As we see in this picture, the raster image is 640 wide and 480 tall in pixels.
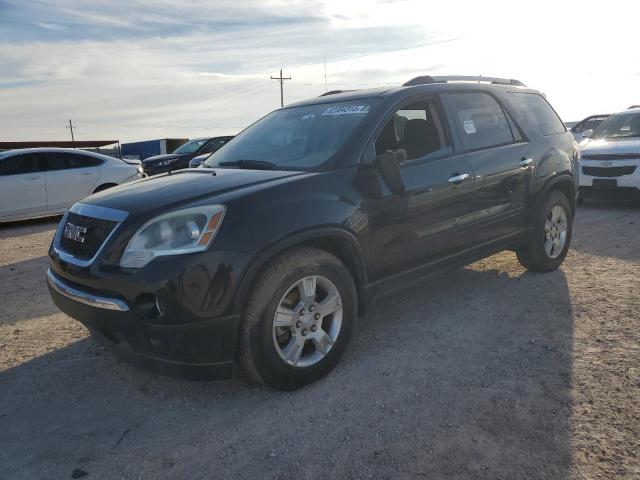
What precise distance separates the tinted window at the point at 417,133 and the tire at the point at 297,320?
1.08 meters

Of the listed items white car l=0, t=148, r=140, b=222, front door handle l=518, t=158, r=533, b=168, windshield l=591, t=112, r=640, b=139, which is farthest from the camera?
windshield l=591, t=112, r=640, b=139

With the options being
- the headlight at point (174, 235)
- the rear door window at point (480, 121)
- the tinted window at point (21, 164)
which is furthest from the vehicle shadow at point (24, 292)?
the rear door window at point (480, 121)

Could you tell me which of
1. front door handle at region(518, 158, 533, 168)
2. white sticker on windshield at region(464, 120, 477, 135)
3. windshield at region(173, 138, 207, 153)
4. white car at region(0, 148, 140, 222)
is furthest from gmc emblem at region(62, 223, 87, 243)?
windshield at region(173, 138, 207, 153)

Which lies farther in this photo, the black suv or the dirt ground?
the black suv

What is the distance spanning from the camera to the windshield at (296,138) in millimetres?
3693

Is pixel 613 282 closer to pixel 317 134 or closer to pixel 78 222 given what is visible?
pixel 317 134

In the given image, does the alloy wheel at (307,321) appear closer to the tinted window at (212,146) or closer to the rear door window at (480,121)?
the rear door window at (480,121)

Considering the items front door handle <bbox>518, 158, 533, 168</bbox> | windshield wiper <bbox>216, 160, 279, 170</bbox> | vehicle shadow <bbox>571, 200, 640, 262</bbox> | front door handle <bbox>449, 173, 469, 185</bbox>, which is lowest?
vehicle shadow <bbox>571, 200, 640, 262</bbox>

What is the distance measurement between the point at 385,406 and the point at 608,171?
782cm

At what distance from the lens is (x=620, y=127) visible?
32.8 ft

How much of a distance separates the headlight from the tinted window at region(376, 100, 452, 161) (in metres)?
1.43

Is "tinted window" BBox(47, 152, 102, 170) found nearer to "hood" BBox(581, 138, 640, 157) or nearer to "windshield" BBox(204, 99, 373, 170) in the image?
"windshield" BBox(204, 99, 373, 170)

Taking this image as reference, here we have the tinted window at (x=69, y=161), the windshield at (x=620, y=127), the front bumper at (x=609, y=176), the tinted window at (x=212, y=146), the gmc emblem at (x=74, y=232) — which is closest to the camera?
the gmc emblem at (x=74, y=232)

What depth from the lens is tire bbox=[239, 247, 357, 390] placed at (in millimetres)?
2930
